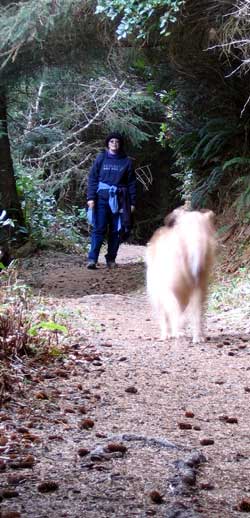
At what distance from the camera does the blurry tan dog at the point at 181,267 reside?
6.41 meters

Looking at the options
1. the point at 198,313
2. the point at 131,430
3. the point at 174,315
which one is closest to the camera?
the point at 131,430

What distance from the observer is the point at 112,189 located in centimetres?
1178

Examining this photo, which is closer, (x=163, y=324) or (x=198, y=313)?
(x=198, y=313)

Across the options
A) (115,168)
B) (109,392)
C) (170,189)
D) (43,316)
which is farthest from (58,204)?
(109,392)

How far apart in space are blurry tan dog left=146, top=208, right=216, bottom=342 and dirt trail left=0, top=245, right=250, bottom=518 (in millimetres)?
265

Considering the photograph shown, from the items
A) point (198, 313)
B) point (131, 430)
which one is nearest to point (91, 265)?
point (198, 313)

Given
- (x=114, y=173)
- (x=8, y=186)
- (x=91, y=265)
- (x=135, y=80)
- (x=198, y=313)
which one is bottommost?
(x=91, y=265)

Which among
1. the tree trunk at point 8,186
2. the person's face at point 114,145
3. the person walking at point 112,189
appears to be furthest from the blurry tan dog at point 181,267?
the tree trunk at point 8,186

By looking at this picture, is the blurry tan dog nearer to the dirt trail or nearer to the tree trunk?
the dirt trail

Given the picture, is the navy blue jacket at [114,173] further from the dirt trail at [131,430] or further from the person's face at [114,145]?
the dirt trail at [131,430]

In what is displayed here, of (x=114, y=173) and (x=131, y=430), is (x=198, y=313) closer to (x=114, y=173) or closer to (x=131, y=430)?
(x=131, y=430)

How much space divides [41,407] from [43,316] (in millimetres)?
2076

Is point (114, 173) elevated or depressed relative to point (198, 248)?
depressed

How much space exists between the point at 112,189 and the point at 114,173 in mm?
254
